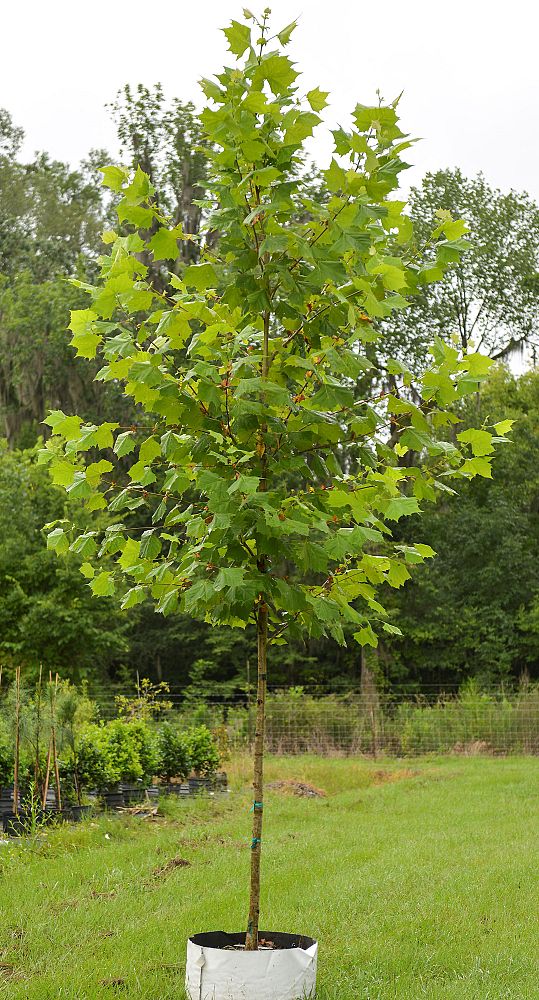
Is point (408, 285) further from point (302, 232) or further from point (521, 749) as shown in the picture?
point (521, 749)

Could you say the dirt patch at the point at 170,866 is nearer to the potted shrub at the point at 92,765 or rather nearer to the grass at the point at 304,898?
the grass at the point at 304,898

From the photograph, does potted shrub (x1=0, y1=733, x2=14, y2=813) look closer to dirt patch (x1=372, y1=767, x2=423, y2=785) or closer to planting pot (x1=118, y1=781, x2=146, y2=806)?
planting pot (x1=118, y1=781, x2=146, y2=806)

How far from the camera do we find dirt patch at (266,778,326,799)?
40.7 ft

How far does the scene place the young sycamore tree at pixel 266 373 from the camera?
149 inches

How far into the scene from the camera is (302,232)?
397 cm

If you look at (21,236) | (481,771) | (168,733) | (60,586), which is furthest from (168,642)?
(168,733)

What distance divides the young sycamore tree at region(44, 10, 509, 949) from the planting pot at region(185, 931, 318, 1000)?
0.75 feet

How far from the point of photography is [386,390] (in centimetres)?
2531

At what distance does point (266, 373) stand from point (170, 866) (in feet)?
15.0

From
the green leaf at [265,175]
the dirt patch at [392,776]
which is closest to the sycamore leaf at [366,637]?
the green leaf at [265,175]

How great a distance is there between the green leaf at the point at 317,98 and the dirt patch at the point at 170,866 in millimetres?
5295

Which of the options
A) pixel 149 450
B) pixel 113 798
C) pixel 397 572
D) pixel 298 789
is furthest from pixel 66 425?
pixel 298 789

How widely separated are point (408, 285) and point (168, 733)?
8.76m

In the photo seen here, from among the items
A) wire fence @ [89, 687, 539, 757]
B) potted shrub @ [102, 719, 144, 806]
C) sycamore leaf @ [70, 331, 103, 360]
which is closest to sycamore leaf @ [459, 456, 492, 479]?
sycamore leaf @ [70, 331, 103, 360]
